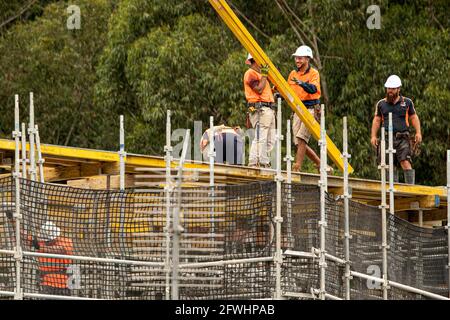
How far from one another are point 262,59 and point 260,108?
0.70 meters

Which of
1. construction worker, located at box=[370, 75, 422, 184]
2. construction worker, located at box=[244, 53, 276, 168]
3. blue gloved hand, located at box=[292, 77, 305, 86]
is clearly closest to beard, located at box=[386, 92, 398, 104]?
construction worker, located at box=[370, 75, 422, 184]

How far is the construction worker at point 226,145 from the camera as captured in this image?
2619cm

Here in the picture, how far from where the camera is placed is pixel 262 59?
26.2m

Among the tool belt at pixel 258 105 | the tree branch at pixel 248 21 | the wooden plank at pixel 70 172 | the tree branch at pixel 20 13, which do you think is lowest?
the wooden plank at pixel 70 172

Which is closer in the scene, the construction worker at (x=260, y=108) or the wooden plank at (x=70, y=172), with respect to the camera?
the wooden plank at (x=70, y=172)

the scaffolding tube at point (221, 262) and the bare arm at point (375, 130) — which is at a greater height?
the bare arm at point (375, 130)

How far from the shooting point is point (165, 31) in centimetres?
4016

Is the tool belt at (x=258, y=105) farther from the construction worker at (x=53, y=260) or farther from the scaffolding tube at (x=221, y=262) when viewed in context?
the construction worker at (x=53, y=260)

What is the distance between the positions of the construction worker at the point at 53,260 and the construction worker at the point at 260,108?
5.09 metres

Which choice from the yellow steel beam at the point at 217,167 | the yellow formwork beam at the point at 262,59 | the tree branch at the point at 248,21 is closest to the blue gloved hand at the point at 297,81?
the yellow formwork beam at the point at 262,59

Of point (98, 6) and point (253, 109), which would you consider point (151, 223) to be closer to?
point (253, 109)

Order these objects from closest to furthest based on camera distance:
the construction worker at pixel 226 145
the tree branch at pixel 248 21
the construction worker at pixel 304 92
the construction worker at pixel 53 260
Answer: the construction worker at pixel 53 260 < the construction worker at pixel 226 145 < the construction worker at pixel 304 92 < the tree branch at pixel 248 21

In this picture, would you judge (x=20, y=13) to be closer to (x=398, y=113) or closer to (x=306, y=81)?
(x=306, y=81)

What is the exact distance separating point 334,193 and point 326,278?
401cm
